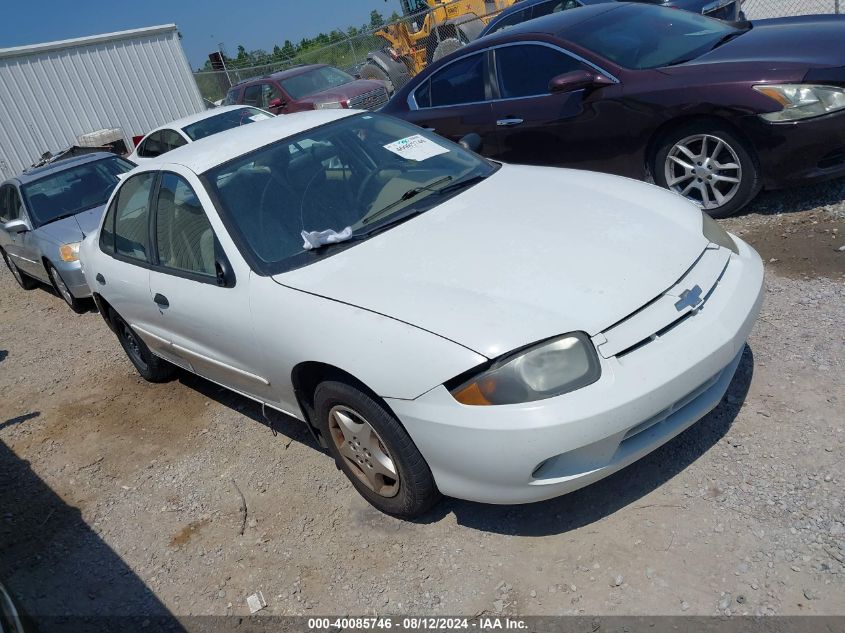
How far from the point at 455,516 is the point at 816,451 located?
1495 millimetres

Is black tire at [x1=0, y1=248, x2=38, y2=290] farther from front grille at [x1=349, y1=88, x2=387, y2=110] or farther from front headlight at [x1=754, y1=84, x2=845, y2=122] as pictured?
front headlight at [x1=754, y1=84, x2=845, y2=122]

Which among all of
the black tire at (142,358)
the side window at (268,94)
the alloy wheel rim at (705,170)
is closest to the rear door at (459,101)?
the alloy wheel rim at (705,170)

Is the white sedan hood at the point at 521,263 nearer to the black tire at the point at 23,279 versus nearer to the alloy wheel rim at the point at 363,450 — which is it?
the alloy wheel rim at the point at 363,450

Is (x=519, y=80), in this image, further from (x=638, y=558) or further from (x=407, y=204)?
(x=638, y=558)

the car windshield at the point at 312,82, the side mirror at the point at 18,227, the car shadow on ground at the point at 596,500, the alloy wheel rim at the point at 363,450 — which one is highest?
the car windshield at the point at 312,82

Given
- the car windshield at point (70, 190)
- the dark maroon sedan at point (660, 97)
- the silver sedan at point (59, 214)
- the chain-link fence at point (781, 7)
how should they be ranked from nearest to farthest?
the dark maroon sedan at point (660, 97) → the silver sedan at point (59, 214) → the car windshield at point (70, 190) → the chain-link fence at point (781, 7)

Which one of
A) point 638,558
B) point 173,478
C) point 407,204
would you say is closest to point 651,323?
point 638,558

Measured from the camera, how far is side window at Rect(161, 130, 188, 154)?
10.5 m

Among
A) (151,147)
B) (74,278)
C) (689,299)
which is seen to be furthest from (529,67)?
(151,147)

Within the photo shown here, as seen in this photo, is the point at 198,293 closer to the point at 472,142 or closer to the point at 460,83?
the point at 472,142

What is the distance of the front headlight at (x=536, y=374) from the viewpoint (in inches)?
94.8

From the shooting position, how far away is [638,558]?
2.57 metres

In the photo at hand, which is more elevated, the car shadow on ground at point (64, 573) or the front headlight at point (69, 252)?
the front headlight at point (69, 252)

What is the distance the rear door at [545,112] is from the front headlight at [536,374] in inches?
133
